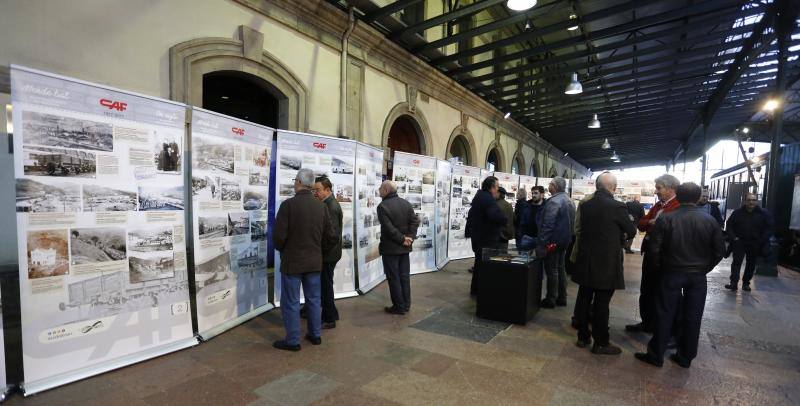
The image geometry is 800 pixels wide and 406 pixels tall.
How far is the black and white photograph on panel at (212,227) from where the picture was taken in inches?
138

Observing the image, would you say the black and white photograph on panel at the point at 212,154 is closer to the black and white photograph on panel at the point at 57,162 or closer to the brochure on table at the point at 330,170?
the brochure on table at the point at 330,170

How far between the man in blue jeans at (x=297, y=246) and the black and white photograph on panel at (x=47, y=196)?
143cm

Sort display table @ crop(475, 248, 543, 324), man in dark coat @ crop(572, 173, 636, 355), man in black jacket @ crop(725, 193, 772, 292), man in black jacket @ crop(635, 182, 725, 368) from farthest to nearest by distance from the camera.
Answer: man in black jacket @ crop(725, 193, 772, 292) → display table @ crop(475, 248, 543, 324) → man in dark coat @ crop(572, 173, 636, 355) → man in black jacket @ crop(635, 182, 725, 368)

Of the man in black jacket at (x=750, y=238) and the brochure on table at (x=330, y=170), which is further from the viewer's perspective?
the man in black jacket at (x=750, y=238)

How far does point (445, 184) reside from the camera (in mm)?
7664

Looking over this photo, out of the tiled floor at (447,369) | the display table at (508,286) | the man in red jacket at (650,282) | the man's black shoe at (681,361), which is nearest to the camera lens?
the tiled floor at (447,369)

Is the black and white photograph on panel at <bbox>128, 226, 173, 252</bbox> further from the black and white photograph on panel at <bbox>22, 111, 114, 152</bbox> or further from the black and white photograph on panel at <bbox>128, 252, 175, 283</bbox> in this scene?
the black and white photograph on panel at <bbox>22, 111, 114, 152</bbox>

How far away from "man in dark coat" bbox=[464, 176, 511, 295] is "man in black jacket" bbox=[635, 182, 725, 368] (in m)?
2.14

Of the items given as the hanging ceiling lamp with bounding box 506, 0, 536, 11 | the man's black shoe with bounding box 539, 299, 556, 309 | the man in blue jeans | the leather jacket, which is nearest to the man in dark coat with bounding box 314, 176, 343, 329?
the man in blue jeans

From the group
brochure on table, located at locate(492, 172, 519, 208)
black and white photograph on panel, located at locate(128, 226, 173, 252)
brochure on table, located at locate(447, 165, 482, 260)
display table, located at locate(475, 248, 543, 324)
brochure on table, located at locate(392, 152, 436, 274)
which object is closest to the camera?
black and white photograph on panel, located at locate(128, 226, 173, 252)

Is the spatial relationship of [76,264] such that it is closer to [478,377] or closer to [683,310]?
[478,377]

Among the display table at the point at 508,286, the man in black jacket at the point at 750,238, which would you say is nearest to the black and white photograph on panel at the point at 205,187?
the display table at the point at 508,286

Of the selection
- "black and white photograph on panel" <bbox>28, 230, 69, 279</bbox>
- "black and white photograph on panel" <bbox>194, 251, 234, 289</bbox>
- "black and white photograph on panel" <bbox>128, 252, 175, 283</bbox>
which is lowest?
"black and white photograph on panel" <bbox>194, 251, 234, 289</bbox>

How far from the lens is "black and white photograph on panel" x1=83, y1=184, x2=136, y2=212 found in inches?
107
